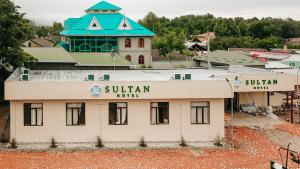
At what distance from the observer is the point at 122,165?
803 inches

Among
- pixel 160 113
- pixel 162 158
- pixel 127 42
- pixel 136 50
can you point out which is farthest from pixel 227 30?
pixel 162 158

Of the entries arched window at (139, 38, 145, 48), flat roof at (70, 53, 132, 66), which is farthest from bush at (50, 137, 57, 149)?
arched window at (139, 38, 145, 48)

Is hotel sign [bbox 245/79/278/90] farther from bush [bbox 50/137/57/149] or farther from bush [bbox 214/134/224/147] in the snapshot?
bush [bbox 50/137/57/149]

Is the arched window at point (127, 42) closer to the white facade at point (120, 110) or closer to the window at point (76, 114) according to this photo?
the white facade at point (120, 110)

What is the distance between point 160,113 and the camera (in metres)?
24.0

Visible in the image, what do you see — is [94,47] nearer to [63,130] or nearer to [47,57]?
[47,57]

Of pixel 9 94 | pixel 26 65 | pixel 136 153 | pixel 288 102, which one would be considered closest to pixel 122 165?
pixel 136 153

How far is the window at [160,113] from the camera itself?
78.4 ft

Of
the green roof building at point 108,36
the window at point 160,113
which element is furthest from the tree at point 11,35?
the green roof building at point 108,36

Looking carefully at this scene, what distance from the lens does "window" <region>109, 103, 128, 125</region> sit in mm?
23703

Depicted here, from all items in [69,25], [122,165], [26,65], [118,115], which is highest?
[69,25]

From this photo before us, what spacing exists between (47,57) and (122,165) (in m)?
14.8

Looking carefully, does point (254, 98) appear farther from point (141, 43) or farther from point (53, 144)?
point (141, 43)

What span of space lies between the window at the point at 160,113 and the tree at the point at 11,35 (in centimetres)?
813
